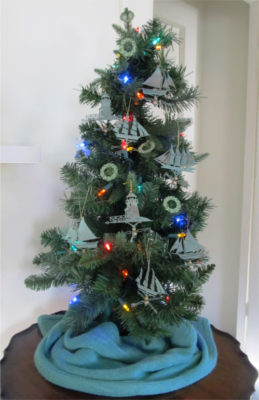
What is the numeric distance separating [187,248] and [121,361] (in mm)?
271

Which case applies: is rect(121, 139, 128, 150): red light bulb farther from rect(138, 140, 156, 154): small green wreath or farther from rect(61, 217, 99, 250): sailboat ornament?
rect(61, 217, 99, 250): sailboat ornament

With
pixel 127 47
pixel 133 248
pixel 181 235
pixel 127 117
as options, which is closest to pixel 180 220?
pixel 181 235

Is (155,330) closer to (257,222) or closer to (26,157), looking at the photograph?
(26,157)

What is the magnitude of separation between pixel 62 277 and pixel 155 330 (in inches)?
10.1

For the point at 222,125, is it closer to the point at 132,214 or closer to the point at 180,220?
the point at 180,220

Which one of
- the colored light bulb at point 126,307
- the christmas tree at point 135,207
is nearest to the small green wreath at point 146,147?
the christmas tree at point 135,207

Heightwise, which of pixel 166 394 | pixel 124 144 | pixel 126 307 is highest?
pixel 124 144

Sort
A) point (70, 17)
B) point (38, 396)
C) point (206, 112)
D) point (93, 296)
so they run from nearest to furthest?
point (38, 396), point (93, 296), point (70, 17), point (206, 112)

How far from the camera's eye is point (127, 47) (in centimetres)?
64

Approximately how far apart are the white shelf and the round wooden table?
0.46 meters

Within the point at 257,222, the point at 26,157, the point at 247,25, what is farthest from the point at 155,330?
the point at 247,25

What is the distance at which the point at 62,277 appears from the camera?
729mm

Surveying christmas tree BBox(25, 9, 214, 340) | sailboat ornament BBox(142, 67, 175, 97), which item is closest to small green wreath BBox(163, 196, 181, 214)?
christmas tree BBox(25, 9, 214, 340)

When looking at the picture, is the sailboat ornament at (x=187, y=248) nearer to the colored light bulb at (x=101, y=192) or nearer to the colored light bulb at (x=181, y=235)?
the colored light bulb at (x=181, y=235)
